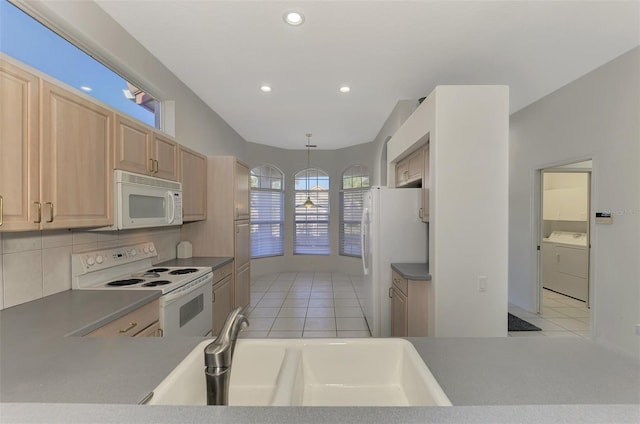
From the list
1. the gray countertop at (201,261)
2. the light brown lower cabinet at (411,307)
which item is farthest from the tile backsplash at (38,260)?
the light brown lower cabinet at (411,307)

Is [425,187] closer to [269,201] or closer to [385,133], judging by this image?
[385,133]

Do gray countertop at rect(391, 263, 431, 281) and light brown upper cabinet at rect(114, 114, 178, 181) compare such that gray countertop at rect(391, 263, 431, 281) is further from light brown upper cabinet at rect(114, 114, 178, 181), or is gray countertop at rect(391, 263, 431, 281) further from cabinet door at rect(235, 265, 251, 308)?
light brown upper cabinet at rect(114, 114, 178, 181)

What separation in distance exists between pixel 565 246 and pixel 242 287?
17.7ft

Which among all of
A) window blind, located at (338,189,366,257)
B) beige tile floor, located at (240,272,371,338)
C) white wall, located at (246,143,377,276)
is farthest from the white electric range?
window blind, located at (338,189,366,257)

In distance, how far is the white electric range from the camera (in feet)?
6.47

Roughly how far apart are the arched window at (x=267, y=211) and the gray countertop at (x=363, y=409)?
15.9 feet

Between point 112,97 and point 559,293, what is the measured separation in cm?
686

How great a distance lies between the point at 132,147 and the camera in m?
2.11

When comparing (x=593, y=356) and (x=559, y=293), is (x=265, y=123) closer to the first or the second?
(x=593, y=356)

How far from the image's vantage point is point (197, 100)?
362 cm

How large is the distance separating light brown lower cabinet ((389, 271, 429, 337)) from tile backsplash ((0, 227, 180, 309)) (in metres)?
2.70

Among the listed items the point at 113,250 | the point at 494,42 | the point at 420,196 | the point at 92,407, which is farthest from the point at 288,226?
the point at 92,407

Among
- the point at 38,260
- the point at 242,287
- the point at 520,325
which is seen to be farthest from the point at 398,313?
the point at 38,260

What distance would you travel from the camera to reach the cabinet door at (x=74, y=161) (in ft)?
4.88
